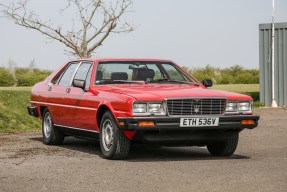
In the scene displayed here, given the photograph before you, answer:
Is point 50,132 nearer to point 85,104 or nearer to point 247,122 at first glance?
point 85,104

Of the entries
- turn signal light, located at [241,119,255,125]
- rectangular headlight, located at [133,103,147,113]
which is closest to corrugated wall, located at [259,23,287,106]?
turn signal light, located at [241,119,255,125]

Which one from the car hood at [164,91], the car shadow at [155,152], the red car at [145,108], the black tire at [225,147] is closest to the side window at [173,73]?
the red car at [145,108]

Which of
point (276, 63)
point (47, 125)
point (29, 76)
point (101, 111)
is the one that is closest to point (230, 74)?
point (29, 76)

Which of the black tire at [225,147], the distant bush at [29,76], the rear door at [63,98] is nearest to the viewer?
the black tire at [225,147]

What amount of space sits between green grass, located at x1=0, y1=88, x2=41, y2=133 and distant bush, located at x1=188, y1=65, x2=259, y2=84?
860 inches

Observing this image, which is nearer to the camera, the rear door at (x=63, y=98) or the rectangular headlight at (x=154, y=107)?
the rectangular headlight at (x=154, y=107)

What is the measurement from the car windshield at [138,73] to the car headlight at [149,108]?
1.52 meters

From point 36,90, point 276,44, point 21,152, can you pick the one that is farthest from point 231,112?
point 276,44

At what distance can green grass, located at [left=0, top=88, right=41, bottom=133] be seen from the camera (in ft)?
66.0

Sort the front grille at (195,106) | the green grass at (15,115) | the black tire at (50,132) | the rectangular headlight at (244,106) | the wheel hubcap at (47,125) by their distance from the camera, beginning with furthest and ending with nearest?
1. the green grass at (15,115)
2. the wheel hubcap at (47,125)
3. the black tire at (50,132)
4. the rectangular headlight at (244,106)
5. the front grille at (195,106)

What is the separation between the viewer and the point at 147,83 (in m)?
12.0

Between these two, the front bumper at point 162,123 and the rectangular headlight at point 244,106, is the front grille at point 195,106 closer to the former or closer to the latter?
the front bumper at point 162,123

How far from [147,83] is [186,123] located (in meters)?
1.60

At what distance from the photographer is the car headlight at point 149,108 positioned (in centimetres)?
1050
